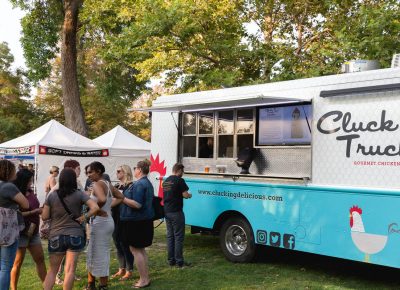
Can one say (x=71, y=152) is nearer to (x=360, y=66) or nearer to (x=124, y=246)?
(x=124, y=246)

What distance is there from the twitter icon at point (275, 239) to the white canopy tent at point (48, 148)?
8.07 m

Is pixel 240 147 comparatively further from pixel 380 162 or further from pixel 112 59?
pixel 112 59

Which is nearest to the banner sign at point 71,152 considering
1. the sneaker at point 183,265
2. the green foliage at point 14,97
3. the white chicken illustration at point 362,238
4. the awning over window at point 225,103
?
the awning over window at point 225,103

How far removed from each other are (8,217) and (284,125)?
4223mm

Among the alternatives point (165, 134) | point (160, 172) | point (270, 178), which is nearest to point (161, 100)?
point (165, 134)

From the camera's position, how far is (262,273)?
759cm

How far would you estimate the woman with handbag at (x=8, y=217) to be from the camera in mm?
5176

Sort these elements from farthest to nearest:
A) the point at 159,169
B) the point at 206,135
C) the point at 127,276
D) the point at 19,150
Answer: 1. the point at 19,150
2. the point at 159,169
3. the point at 206,135
4. the point at 127,276

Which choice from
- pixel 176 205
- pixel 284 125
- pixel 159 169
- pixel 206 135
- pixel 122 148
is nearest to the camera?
pixel 284 125

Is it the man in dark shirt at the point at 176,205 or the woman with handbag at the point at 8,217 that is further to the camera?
the man in dark shirt at the point at 176,205

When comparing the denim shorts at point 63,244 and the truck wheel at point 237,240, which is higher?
the denim shorts at point 63,244

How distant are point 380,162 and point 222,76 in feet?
23.6

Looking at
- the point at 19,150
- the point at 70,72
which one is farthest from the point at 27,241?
the point at 70,72

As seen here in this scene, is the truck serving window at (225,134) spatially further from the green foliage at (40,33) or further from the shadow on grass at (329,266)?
the green foliage at (40,33)
